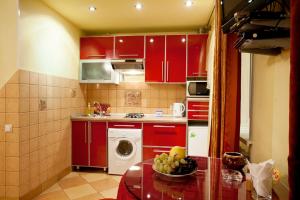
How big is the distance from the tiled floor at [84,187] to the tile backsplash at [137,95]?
4.23 ft

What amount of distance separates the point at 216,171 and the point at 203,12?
2.56m

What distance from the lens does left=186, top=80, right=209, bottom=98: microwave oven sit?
3.45m

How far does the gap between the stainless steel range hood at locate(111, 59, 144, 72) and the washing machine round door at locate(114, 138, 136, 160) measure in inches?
50.0

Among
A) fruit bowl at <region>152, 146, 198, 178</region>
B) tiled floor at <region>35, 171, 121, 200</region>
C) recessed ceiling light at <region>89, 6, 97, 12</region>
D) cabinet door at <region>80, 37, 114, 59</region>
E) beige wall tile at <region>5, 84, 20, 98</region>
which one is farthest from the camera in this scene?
cabinet door at <region>80, 37, 114, 59</region>

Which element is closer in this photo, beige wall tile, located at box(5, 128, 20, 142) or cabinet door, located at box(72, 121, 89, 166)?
beige wall tile, located at box(5, 128, 20, 142)

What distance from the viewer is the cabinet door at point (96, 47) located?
154 inches

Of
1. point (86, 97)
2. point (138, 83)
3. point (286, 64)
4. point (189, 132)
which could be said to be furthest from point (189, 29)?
point (286, 64)

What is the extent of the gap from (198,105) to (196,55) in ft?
2.86

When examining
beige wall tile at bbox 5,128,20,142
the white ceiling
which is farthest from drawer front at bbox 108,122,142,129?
the white ceiling

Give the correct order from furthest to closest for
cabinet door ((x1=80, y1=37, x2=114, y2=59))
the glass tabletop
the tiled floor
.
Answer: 1. cabinet door ((x1=80, y1=37, x2=114, y2=59))
2. the tiled floor
3. the glass tabletop

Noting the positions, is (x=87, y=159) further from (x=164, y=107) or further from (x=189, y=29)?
(x=189, y=29)

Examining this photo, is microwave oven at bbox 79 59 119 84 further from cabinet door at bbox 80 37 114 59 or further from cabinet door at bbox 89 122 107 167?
cabinet door at bbox 89 122 107 167

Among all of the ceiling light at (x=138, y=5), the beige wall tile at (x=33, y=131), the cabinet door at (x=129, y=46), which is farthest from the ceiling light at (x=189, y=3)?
the beige wall tile at (x=33, y=131)

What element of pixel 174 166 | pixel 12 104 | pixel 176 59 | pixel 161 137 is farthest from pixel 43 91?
pixel 174 166
